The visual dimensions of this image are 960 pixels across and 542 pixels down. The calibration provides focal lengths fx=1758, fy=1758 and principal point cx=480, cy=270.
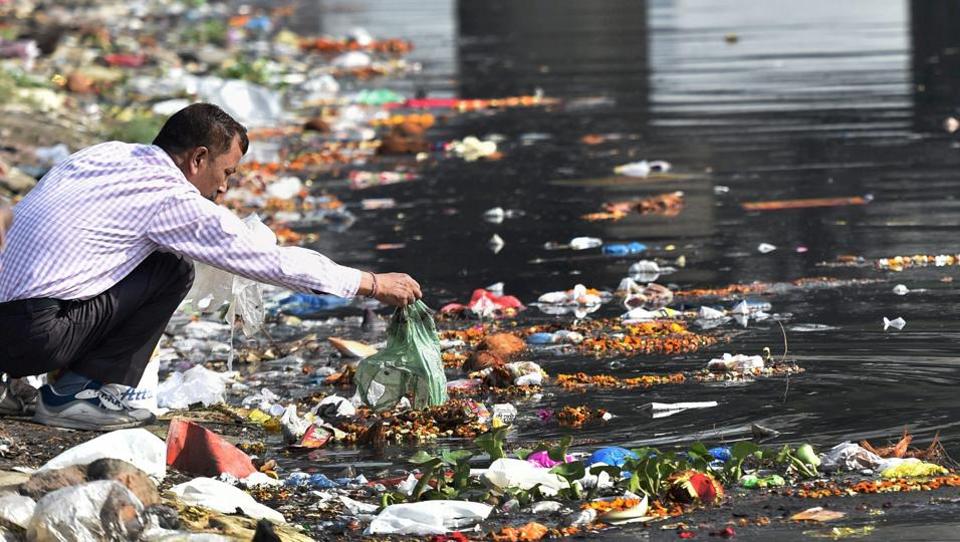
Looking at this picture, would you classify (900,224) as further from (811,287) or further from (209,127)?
(209,127)

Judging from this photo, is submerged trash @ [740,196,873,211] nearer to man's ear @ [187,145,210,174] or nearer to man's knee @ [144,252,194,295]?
man's knee @ [144,252,194,295]

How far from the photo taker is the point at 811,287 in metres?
7.99

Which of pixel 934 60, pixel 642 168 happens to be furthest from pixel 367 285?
pixel 934 60

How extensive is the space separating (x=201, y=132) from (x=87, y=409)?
1.04 m

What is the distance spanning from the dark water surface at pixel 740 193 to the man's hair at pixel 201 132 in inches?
43.2

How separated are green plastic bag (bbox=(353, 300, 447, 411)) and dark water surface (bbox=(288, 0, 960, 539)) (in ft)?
1.25

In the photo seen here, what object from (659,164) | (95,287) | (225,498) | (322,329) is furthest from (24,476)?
(659,164)

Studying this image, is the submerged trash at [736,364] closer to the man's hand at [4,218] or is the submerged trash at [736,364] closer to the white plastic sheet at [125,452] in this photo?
the white plastic sheet at [125,452]

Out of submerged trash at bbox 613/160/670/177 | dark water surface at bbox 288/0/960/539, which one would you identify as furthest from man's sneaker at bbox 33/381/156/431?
submerged trash at bbox 613/160/670/177

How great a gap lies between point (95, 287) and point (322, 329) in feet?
7.62

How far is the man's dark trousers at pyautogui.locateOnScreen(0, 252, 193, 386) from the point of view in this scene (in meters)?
5.60

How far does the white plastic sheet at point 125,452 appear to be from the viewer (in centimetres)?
495

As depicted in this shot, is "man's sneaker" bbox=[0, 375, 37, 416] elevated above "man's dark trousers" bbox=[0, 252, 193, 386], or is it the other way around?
"man's dark trousers" bbox=[0, 252, 193, 386]

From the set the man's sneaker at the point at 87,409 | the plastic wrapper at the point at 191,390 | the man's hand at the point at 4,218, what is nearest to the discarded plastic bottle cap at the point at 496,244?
the plastic wrapper at the point at 191,390
